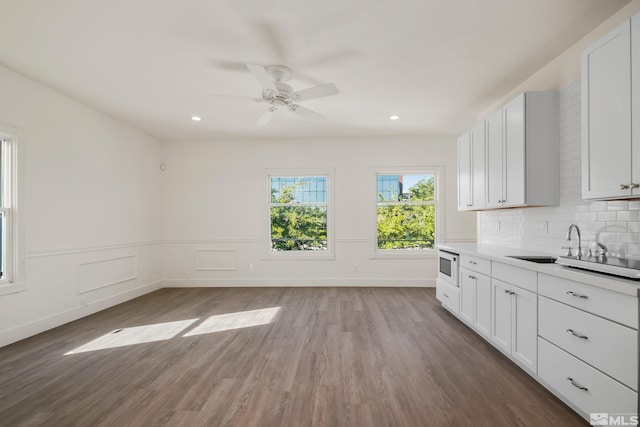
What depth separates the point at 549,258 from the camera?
8.48 feet

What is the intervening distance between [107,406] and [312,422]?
1380 mm

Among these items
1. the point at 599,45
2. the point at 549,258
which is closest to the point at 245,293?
the point at 549,258

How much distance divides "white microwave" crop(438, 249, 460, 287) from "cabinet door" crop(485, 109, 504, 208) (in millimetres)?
756

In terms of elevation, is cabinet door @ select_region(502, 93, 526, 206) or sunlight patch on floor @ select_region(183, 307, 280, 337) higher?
cabinet door @ select_region(502, 93, 526, 206)

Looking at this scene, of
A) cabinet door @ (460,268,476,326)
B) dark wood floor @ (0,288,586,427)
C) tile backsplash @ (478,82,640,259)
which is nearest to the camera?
dark wood floor @ (0,288,586,427)

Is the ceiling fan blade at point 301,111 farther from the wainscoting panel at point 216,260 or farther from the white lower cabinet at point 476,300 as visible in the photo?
the wainscoting panel at point 216,260

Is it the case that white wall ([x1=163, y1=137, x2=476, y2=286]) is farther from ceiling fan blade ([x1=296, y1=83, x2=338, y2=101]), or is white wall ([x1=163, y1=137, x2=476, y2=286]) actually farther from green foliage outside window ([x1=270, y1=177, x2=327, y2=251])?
ceiling fan blade ([x1=296, y1=83, x2=338, y2=101])

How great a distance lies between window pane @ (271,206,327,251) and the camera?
564cm

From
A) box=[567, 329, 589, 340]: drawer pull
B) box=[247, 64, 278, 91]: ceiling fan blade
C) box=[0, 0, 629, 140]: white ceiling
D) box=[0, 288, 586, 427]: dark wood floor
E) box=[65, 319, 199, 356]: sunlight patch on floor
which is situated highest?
box=[0, 0, 629, 140]: white ceiling

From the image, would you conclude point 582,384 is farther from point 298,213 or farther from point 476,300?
point 298,213

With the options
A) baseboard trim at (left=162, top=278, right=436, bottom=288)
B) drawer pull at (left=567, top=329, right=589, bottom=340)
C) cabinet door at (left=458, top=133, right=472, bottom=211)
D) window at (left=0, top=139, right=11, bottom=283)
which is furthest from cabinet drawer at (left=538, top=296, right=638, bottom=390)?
window at (left=0, top=139, right=11, bottom=283)

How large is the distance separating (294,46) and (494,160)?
7.94 ft

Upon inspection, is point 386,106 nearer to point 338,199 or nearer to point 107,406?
point 338,199

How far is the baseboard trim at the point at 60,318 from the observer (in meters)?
3.00
